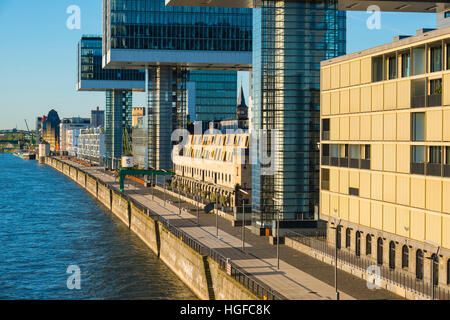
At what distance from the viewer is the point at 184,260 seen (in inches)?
2250

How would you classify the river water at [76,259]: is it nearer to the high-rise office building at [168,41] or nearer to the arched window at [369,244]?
the arched window at [369,244]

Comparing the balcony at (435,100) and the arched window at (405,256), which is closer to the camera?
the balcony at (435,100)

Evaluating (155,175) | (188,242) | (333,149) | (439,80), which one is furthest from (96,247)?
(155,175)

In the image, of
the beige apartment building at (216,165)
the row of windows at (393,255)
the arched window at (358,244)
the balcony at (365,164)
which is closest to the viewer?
the row of windows at (393,255)

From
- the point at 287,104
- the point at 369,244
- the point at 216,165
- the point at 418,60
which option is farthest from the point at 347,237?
the point at 216,165

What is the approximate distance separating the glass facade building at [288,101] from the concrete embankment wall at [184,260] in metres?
11.0

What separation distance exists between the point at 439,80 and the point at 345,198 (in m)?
15.1

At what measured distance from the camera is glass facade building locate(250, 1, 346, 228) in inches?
2835

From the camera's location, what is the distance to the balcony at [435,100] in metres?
43.5

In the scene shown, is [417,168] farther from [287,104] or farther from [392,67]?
[287,104]

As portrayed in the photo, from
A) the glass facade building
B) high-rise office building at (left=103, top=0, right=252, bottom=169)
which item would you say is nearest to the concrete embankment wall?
the glass facade building

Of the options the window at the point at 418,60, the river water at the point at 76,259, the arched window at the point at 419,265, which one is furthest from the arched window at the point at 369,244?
the river water at the point at 76,259

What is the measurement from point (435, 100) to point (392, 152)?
6198 mm

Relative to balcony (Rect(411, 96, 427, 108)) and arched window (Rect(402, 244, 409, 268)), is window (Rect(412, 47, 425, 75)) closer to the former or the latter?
balcony (Rect(411, 96, 427, 108))
